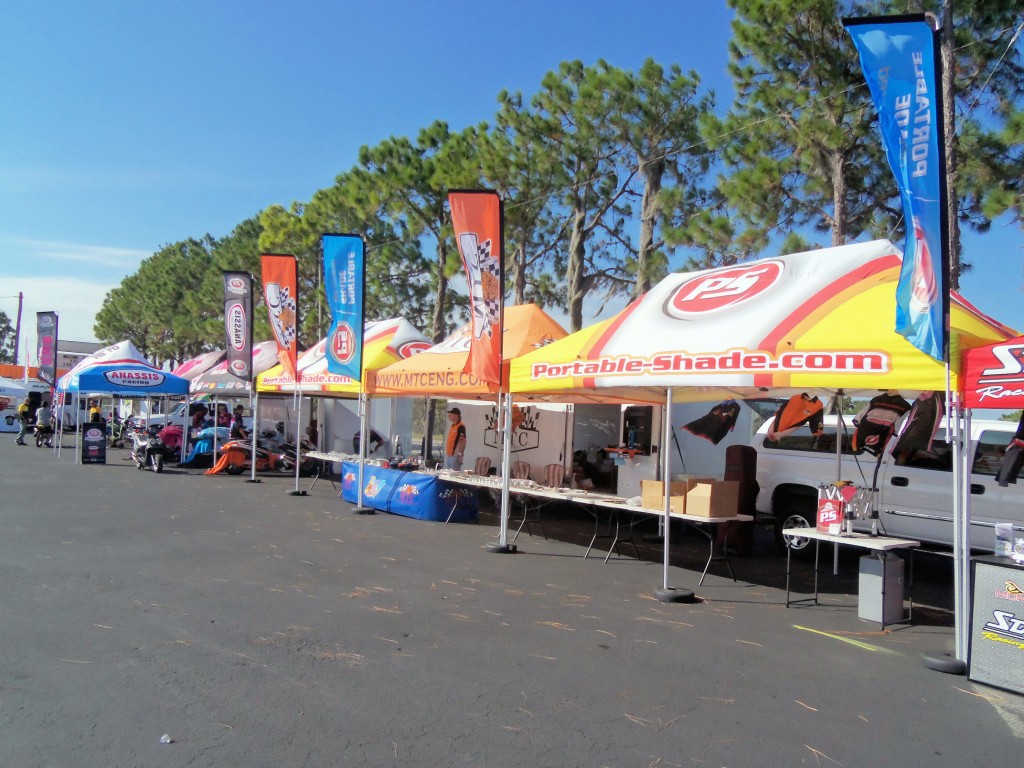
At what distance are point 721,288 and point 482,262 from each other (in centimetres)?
315

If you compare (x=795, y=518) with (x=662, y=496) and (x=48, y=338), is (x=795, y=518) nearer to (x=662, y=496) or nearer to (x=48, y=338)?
(x=662, y=496)

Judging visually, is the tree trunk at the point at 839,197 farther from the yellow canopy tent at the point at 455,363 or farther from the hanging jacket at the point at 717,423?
the yellow canopy tent at the point at 455,363

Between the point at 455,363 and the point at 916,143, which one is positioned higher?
the point at 916,143

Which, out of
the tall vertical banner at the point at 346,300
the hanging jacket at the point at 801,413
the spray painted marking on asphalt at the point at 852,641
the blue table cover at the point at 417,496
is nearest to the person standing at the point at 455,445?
the blue table cover at the point at 417,496

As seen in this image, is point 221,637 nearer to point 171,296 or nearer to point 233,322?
point 233,322

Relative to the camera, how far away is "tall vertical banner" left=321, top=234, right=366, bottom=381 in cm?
1270

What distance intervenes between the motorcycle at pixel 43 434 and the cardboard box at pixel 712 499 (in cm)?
2648

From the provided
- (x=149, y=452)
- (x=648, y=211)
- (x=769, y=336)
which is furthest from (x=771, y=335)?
(x=149, y=452)

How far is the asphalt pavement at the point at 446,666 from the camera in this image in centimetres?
398

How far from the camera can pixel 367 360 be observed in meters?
14.2

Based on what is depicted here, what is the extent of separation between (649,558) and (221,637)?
18.8 ft

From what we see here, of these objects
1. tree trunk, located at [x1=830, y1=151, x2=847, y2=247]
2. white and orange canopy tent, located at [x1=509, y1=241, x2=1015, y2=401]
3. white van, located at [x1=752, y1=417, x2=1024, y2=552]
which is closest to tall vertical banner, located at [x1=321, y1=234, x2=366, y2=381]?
white and orange canopy tent, located at [x1=509, y1=241, x2=1015, y2=401]

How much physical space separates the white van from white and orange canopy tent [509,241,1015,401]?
3.80 feet

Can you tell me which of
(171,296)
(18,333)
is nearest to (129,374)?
(171,296)
